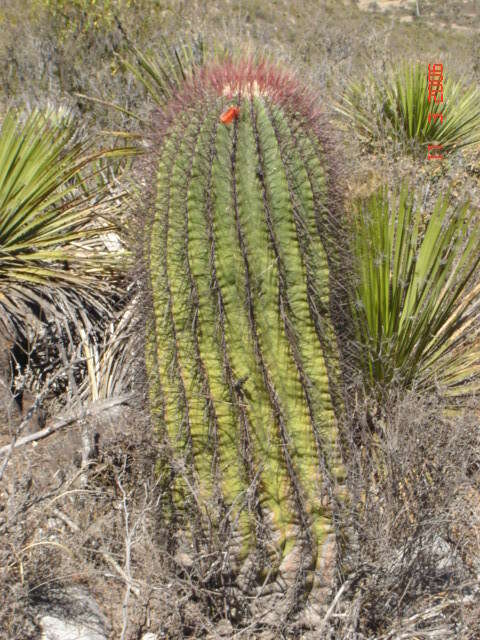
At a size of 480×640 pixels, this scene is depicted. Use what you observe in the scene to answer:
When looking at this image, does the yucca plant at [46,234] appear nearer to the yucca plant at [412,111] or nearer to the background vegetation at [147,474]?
the background vegetation at [147,474]

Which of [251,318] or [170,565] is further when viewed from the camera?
[170,565]

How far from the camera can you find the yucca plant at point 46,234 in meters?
3.25

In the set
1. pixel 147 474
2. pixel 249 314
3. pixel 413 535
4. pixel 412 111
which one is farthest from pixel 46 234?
pixel 412 111

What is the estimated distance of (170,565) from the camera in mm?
2160

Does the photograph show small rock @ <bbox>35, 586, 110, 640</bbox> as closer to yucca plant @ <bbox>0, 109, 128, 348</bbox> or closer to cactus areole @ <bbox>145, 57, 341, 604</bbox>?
cactus areole @ <bbox>145, 57, 341, 604</bbox>

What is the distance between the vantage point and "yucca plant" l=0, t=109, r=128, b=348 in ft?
10.7

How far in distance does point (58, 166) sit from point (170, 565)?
92.7 inches

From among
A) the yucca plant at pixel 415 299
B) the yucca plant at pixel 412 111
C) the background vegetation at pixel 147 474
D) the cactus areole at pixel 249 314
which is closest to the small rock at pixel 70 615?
A: the background vegetation at pixel 147 474

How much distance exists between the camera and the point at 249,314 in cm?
199

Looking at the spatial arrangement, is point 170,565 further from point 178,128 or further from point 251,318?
point 178,128

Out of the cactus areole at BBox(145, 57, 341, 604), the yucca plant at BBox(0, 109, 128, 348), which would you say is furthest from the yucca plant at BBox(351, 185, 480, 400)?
the yucca plant at BBox(0, 109, 128, 348)

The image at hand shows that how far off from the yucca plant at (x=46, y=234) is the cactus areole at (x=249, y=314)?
1.32 meters

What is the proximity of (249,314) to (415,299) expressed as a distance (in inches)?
39.5

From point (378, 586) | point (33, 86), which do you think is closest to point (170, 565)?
point (378, 586)
